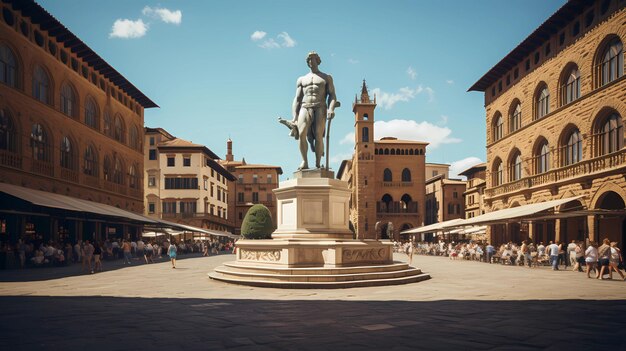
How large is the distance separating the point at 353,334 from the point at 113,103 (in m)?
36.5

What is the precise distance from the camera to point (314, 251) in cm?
1280

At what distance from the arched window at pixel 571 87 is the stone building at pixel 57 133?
88.4 ft

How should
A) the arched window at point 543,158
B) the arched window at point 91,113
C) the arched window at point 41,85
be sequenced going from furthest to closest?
the arched window at point 91,113, the arched window at point 543,158, the arched window at point 41,85

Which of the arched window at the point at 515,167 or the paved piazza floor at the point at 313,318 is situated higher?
the arched window at the point at 515,167

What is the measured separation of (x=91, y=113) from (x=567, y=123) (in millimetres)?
31466

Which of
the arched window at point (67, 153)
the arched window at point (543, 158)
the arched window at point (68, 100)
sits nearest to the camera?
the arched window at point (67, 153)

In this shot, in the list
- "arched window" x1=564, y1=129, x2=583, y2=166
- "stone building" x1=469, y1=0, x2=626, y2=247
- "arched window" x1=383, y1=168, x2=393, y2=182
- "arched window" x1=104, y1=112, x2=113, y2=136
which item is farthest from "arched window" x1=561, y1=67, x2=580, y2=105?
"arched window" x1=383, y1=168, x2=393, y2=182

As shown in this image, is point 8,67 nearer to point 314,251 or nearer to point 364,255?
point 314,251

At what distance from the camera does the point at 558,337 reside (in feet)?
21.5

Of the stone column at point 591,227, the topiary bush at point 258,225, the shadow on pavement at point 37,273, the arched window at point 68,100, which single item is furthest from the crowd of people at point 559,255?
the arched window at point 68,100

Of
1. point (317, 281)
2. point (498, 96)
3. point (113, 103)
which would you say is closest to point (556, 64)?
point (498, 96)

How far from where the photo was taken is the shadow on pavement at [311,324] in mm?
6203

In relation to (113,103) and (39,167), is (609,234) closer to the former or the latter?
(39,167)

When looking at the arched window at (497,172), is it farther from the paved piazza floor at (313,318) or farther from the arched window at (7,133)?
the arched window at (7,133)
